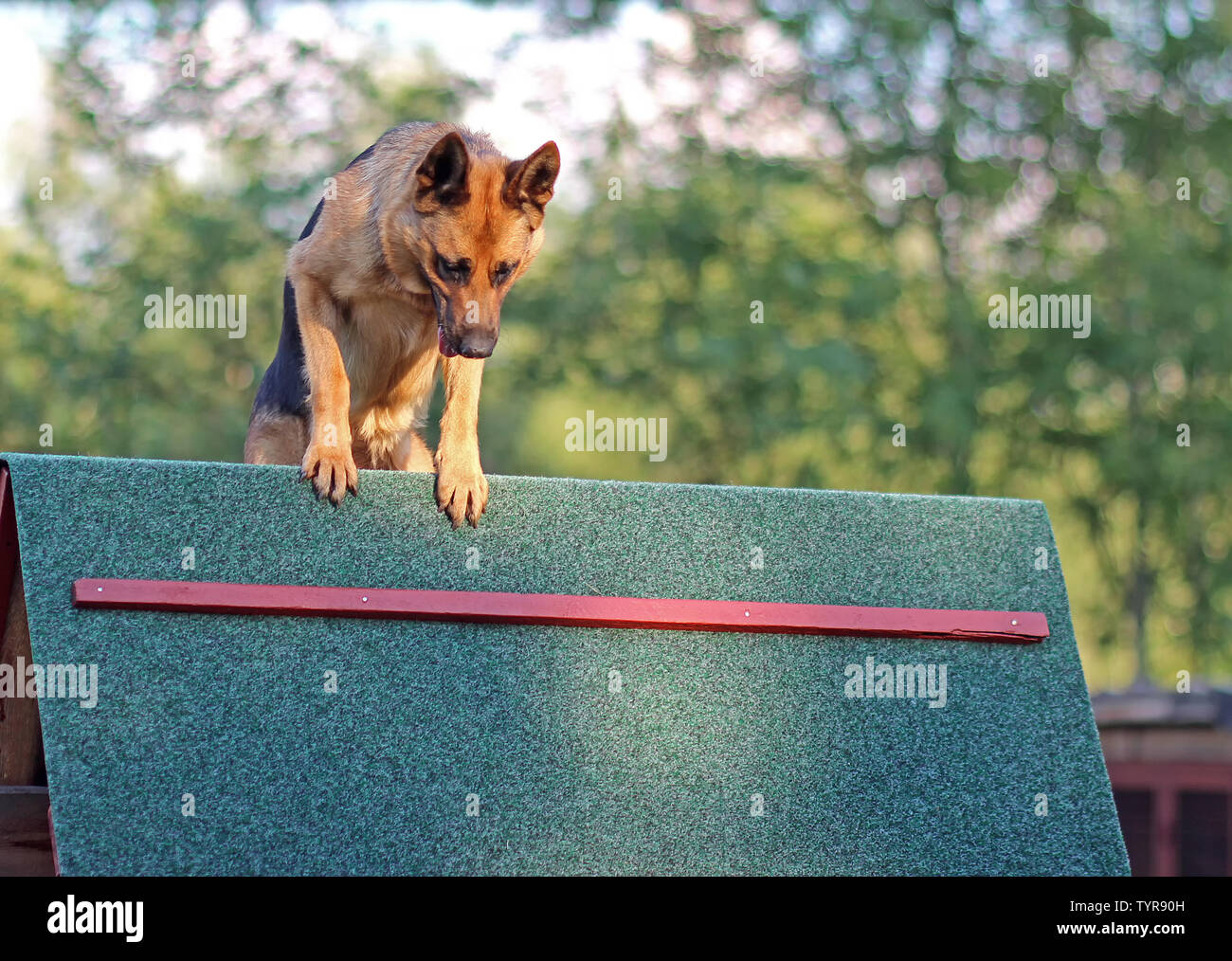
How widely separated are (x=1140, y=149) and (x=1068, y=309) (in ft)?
9.78

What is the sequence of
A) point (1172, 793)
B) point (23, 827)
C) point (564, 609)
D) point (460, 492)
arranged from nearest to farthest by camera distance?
point (23, 827) → point (564, 609) → point (460, 492) → point (1172, 793)

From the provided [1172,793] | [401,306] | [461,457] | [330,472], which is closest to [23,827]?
[330,472]

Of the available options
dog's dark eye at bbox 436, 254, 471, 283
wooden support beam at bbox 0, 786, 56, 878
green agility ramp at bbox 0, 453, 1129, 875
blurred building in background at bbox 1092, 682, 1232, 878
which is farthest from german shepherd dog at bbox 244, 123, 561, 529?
blurred building in background at bbox 1092, 682, 1232, 878

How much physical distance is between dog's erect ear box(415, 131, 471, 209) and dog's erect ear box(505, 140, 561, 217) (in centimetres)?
15

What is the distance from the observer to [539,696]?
12.3 feet

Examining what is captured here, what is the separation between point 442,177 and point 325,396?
0.79m

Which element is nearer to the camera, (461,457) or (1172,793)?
(461,457)

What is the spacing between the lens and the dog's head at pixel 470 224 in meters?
4.01

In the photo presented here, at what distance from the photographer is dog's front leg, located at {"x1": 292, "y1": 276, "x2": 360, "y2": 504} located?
3.89 m

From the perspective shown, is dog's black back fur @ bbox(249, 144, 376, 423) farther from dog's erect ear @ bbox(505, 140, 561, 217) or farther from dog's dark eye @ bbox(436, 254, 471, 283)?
dog's erect ear @ bbox(505, 140, 561, 217)

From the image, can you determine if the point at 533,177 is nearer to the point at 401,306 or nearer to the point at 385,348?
the point at 401,306

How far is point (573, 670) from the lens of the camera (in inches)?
150

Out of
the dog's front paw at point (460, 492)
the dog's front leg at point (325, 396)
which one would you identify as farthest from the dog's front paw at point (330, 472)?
the dog's front paw at point (460, 492)
